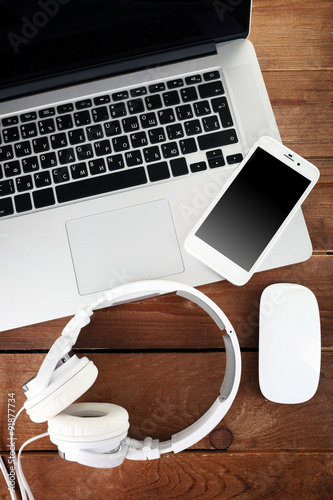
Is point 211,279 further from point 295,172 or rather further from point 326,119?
point 326,119

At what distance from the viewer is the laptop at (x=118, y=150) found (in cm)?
61

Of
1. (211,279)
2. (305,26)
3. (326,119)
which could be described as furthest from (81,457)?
(305,26)

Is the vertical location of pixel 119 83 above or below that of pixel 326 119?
above

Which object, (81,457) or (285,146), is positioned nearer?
(81,457)

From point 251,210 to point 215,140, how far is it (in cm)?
11

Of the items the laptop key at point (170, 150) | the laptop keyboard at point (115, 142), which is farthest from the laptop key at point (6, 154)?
the laptop key at point (170, 150)

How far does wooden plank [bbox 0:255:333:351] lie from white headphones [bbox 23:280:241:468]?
62 millimetres

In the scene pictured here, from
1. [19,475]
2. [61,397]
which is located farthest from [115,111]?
[19,475]

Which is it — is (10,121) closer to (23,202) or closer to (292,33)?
(23,202)

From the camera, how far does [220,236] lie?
0.61 metres

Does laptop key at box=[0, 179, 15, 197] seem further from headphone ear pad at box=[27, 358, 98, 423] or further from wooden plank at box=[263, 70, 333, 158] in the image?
wooden plank at box=[263, 70, 333, 158]

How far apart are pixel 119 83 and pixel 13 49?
0.14 metres

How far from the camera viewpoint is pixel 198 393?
0.62m

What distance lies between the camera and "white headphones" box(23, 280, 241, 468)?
0.52 m
